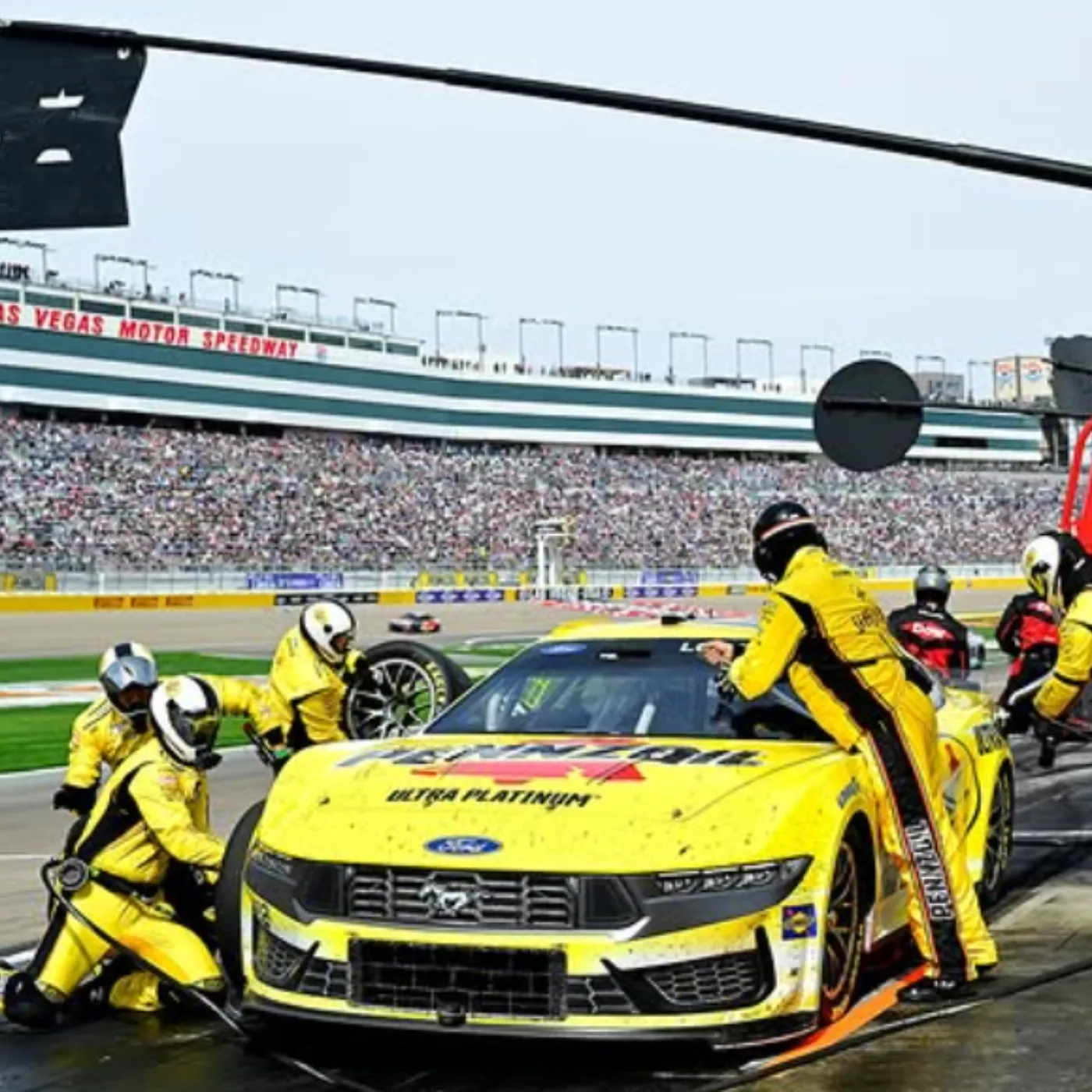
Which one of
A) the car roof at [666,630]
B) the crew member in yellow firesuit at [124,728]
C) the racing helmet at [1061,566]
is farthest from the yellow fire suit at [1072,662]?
the crew member in yellow firesuit at [124,728]

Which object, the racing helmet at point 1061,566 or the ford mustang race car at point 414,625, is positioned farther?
the ford mustang race car at point 414,625

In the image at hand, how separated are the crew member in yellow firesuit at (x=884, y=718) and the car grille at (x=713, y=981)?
115cm

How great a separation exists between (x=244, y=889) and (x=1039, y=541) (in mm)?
6346

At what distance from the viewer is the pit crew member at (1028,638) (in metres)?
12.3

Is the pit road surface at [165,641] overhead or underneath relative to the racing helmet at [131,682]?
underneath

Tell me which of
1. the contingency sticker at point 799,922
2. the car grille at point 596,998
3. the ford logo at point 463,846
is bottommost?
the car grille at point 596,998

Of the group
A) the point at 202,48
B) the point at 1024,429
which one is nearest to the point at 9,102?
the point at 202,48

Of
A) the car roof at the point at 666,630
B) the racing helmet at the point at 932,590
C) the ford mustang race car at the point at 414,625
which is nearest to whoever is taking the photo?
the car roof at the point at 666,630

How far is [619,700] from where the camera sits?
6594 mm

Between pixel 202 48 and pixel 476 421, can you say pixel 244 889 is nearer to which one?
pixel 202 48

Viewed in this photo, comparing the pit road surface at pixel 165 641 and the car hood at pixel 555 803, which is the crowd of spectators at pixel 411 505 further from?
the car hood at pixel 555 803

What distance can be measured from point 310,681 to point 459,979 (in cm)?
515

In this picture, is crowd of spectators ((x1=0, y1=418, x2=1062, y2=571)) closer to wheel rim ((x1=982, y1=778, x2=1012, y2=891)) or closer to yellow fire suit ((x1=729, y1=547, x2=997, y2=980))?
wheel rim ((x1=982, y1=778, x2=1012, y2=891))

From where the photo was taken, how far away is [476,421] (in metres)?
98.8
